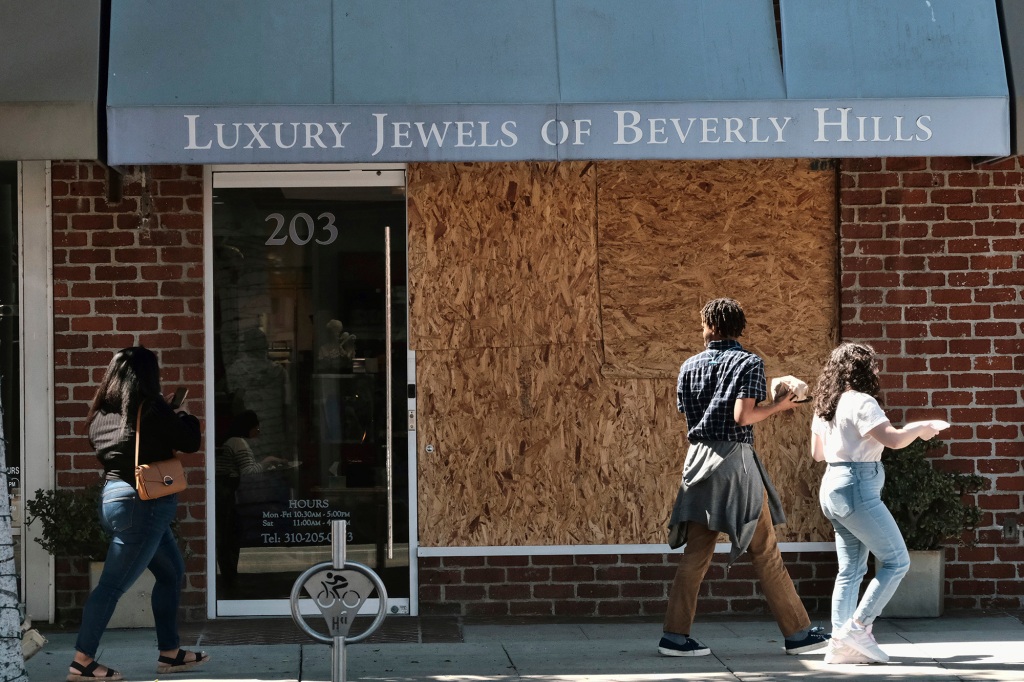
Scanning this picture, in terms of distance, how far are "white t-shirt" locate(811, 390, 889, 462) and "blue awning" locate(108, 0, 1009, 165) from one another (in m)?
1.50

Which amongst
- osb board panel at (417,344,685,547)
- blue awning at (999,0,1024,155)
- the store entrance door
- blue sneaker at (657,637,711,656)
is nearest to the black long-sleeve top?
the store entrance door

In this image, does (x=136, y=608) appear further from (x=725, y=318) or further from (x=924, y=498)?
(x=924, y=498)

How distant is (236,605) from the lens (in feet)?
25.0

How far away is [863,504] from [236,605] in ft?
12.9

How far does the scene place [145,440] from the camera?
592 cm

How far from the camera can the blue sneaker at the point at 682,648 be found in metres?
6.43

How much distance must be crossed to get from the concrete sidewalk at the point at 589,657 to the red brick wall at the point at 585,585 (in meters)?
0.21

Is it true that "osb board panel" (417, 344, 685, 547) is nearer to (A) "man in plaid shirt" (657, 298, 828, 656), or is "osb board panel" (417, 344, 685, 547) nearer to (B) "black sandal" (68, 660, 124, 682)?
(A) "man in plaid shirt" (657, 298, 828, 656)

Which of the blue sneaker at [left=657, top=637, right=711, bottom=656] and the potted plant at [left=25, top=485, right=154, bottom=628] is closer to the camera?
the blue sneaker at [left=657, top=637, right=711, bottom=656]

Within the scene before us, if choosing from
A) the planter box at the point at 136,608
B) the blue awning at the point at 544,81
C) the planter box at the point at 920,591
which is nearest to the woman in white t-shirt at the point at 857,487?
the planter box at the point at 920,591

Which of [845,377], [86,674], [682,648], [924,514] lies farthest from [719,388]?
[86,674]

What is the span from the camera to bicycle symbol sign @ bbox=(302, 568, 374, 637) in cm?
529

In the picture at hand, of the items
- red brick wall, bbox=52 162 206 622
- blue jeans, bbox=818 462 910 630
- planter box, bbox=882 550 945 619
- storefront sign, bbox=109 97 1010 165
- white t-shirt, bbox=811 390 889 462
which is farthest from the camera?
red brick wall, bbox=52 162 206 622

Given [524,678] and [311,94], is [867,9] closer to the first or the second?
[311,94]
